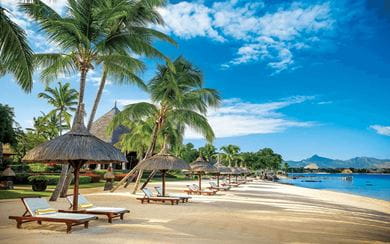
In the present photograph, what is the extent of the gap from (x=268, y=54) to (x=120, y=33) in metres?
21.4

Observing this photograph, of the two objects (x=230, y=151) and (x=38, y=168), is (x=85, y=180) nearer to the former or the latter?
(x=38, y=168)

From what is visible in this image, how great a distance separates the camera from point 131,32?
1212cm

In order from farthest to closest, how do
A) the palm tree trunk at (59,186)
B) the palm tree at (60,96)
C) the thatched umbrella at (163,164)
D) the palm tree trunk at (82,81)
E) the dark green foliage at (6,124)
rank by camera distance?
the palm tree at (60,96), the dark green foliage at (6,124), the thatched umbrella at (163,164), the palm tree trunk at (59,186), the palm tree trunk at (82,81)

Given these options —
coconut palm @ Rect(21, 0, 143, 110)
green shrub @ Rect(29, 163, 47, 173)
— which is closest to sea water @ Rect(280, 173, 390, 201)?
coconut palm @ Rect(21, 0, 143, 110)

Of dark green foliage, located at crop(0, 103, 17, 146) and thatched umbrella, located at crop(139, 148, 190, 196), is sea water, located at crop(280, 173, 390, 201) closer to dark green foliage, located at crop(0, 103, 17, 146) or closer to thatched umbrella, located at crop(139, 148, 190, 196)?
thatched umbrella, located at crop(139, 148, 190, 196)

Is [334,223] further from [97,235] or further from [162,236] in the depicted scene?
[97,235]

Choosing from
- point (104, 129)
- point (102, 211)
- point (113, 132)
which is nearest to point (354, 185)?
point (113, 132)

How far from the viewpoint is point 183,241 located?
587cm

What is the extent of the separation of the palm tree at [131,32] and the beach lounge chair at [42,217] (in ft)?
19.7

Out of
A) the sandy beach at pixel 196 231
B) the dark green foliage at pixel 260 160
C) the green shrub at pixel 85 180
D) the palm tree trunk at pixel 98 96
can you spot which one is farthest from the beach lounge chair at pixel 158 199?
the dark green foliage at pixel 260 160

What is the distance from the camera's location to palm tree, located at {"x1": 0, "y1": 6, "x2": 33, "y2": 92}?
6.76m

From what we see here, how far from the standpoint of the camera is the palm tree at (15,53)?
6.76 metres

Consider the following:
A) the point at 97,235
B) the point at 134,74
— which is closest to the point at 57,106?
the point at 134,74

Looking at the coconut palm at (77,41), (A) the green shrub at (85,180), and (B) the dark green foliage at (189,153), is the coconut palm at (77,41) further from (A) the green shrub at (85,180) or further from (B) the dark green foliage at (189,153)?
(B) the dark green foliage at (189,153)
